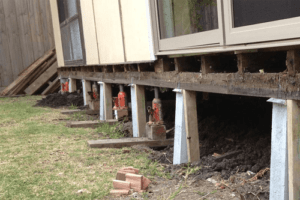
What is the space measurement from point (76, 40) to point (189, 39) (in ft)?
17.9

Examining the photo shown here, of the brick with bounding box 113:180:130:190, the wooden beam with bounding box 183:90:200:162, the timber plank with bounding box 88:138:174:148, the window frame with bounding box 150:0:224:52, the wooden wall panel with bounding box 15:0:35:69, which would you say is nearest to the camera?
the window frame with bounding box 150:0:224:52

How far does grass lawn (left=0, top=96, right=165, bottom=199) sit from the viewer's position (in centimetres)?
345

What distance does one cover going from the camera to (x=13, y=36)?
44.0ft

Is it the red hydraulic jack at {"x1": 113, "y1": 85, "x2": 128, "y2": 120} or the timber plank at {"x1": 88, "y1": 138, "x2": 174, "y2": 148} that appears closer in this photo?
the timber plank at {"x1": 88, "y1": 138, "x2": 174, "y2": 148}

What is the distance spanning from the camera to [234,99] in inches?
227

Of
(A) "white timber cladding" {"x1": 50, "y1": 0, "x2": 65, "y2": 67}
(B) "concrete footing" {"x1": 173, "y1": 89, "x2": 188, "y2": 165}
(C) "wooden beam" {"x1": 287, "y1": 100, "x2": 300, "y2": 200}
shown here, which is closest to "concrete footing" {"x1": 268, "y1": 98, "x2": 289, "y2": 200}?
(C) "wooden beam" {"x1": 287, "y1": 100, "x2": 300, "y2": 200}

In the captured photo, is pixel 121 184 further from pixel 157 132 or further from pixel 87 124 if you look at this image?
pixel 87 124

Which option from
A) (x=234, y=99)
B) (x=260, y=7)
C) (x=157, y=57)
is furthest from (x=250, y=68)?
(x=234, y=99)

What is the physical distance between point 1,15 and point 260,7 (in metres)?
12.5

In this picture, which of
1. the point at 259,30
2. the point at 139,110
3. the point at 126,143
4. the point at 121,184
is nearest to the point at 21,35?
the point at 139,110

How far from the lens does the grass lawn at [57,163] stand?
11.3 ft

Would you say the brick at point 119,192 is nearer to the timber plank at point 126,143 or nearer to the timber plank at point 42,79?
the timber plank at point 126,143

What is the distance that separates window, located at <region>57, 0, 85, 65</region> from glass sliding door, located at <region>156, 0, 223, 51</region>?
4130 millimetres

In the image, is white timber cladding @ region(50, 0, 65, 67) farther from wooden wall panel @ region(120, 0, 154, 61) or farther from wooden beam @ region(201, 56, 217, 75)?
wooden beam @ region(201, 56, 217, 75)
